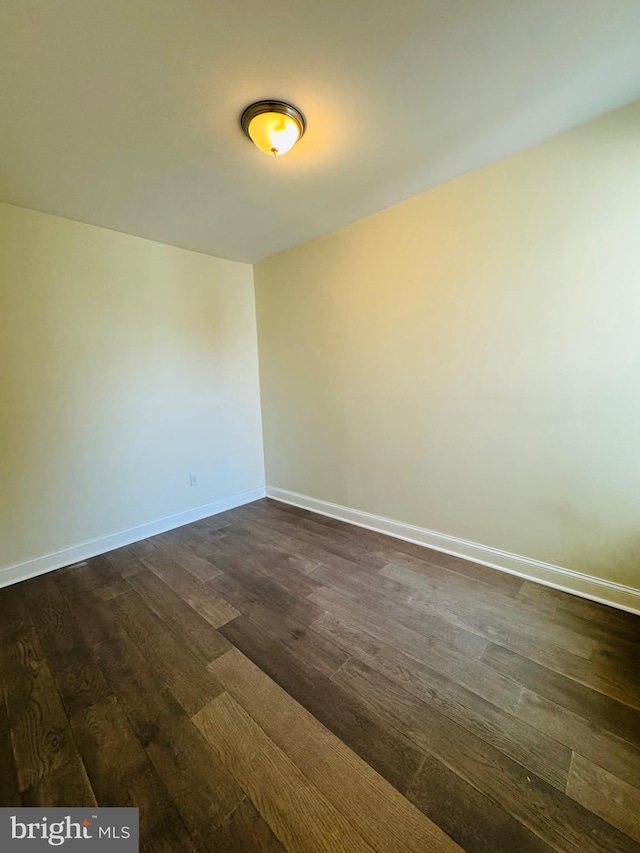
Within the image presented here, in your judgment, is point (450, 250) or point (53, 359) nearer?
point (450, 250)

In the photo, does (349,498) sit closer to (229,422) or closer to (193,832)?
(229,422)

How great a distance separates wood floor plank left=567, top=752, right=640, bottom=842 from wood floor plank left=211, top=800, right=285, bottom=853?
3.12ft

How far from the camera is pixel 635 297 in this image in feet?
5.42

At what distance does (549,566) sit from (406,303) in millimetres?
2053

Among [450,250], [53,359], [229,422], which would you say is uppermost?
[450,250]

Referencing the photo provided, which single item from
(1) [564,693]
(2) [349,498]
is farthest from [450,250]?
(1) [564,693]

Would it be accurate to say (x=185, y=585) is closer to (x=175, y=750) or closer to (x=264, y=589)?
(x=264, y=589)

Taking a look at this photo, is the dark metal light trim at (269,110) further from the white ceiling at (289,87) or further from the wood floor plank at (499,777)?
the wood floor plank at (499,777)

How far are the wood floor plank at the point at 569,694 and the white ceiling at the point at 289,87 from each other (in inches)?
104

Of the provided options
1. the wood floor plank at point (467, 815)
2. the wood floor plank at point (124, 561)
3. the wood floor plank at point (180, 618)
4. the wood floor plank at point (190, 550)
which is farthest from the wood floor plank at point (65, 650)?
the wood floor plank at point (467, 815)

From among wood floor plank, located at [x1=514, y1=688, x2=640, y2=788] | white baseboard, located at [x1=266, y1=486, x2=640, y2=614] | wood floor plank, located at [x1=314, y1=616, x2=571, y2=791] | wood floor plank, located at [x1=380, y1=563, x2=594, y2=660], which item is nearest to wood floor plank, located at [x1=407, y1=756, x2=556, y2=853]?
wood floor plank, located at [x1=314, y1=616, x2=571, y2=791]

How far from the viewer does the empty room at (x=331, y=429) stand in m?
1.08

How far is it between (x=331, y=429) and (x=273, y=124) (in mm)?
2210

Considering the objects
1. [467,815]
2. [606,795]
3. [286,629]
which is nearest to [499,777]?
[467,815]
